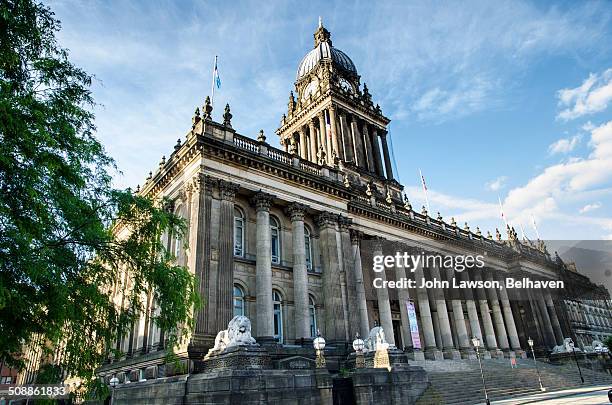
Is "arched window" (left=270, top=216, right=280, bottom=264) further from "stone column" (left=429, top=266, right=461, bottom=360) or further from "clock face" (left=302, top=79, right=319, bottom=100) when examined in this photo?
"clock face" (left=302, top=79, right=319, bottom=100)

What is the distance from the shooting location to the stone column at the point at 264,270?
23.0m

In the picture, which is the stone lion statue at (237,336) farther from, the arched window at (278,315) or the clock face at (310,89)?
the clock face at (310,89)

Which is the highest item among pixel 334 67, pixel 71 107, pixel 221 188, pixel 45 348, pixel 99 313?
pixel 334 67

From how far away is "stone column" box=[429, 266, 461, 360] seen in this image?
34.6m

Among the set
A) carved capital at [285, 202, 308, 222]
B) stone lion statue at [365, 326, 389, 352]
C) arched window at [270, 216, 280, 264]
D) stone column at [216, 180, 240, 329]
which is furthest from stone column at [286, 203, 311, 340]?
stone column at [216, 180, 240, 329]

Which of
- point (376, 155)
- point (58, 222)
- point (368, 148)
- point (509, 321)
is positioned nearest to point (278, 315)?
point (58, 222)

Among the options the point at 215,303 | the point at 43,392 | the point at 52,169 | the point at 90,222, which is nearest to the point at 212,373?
the point at 215,303

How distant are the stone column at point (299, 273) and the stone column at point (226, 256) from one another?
4.73 meters

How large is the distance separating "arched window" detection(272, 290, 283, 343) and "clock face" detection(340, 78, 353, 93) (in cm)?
3119

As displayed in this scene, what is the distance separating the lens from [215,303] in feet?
69.9

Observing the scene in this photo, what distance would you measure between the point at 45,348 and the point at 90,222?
330 cm

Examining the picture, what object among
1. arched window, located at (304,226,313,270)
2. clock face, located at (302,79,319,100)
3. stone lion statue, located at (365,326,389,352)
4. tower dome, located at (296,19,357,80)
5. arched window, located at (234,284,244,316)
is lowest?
stone lion statue, located at (365,326,389,352)

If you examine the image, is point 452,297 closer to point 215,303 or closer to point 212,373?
point 215,303

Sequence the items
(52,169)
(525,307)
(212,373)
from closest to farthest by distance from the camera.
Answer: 1. (52,169)
2. (212,373)
3. (525,307)
